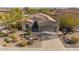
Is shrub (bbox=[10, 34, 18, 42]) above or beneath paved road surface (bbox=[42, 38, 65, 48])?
above

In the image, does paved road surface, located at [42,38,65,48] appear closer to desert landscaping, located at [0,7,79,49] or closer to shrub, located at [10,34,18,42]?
desert landscaping, located at [0,7,79,49]

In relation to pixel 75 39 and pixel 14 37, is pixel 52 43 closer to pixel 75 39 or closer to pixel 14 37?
pixel 75 39

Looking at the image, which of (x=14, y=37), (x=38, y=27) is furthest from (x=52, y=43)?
(x=14, y=37)

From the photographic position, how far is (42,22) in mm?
1964

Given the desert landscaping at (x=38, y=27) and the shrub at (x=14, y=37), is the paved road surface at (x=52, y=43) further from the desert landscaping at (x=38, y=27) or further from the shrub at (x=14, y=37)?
the shrub at (x=14, y=37)

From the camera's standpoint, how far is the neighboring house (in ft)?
6.45

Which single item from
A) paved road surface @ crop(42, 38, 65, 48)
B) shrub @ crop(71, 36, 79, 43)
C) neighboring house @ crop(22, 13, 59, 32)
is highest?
neighboring house @ crop(22, 13, 59, 32)

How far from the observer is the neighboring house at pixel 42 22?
196 centimetres

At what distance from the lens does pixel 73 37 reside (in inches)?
77.4

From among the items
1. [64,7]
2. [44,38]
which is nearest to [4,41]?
[44,38]

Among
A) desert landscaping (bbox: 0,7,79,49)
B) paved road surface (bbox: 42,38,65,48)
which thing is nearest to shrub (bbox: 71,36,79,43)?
desert landscaping (bbox: 0,7,79,49)

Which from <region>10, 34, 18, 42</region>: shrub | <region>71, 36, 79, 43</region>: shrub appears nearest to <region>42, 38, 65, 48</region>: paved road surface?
<region>71, 36, 79, 43</region>: shrub
